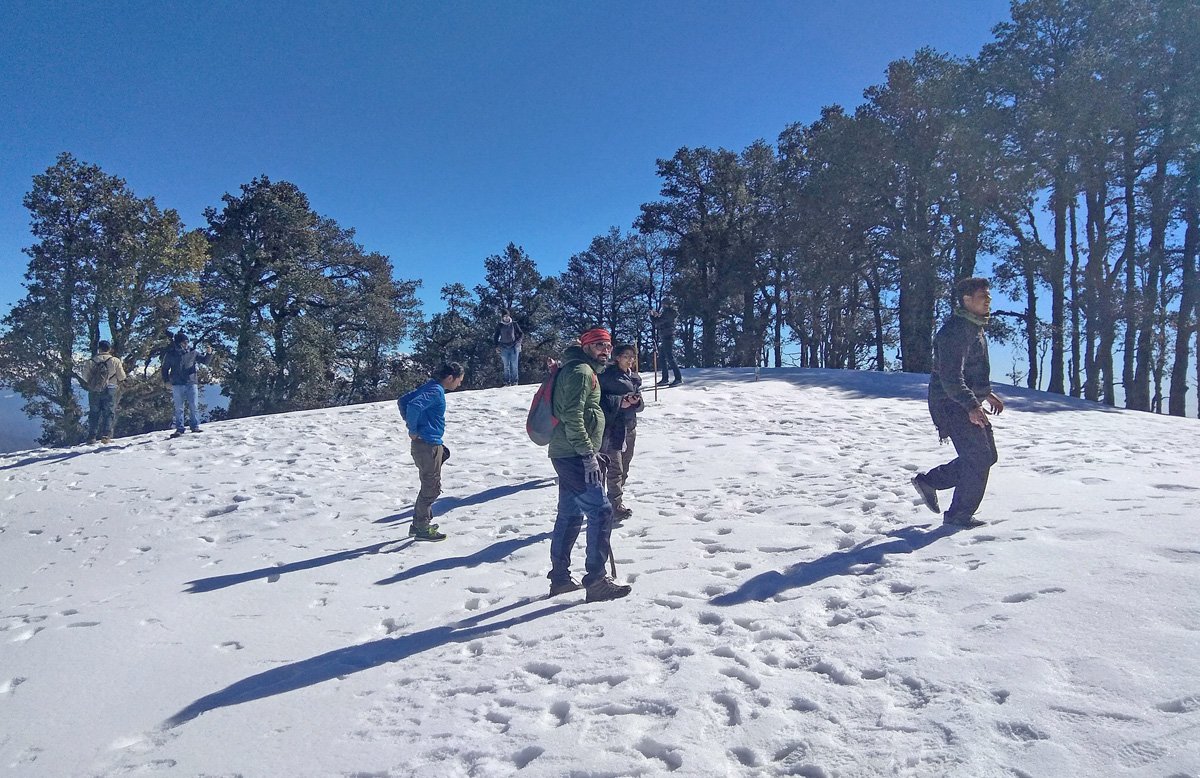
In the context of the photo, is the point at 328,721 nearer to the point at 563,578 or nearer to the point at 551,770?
the point at 551,770

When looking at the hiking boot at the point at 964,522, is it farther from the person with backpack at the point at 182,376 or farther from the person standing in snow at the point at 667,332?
the person with backpack at the point at 182,376

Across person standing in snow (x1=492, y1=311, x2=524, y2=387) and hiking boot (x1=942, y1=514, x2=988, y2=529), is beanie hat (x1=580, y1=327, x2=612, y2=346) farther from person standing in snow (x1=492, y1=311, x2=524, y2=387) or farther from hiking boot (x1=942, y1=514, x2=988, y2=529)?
person standing in snow (x1=492, y1=311, x2=524, y2=387)

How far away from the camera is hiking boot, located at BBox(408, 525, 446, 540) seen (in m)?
7.06

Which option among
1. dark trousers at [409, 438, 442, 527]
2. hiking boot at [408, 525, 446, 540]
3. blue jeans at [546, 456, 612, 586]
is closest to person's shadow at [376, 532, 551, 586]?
hiking boot at [408, 525, 446, 540]

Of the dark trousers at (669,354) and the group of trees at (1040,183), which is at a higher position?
the group of trees at (1040,183)

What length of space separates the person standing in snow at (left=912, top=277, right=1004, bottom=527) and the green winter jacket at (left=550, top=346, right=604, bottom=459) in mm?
2902

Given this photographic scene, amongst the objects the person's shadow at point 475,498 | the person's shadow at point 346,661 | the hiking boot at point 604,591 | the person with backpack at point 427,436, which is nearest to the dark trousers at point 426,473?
the person with backpack at point 427,436

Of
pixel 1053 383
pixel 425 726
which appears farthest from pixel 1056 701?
pixel 1053 383

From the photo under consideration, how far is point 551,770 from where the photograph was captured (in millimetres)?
Answer: 2828

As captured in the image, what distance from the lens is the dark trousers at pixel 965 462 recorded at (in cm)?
523

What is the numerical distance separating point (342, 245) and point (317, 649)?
31.9m

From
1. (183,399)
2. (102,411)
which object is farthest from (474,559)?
(102,411)

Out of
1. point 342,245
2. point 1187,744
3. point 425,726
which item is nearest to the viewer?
point 1187,744

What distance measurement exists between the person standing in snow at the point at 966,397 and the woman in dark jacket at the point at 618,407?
9.11 feet
